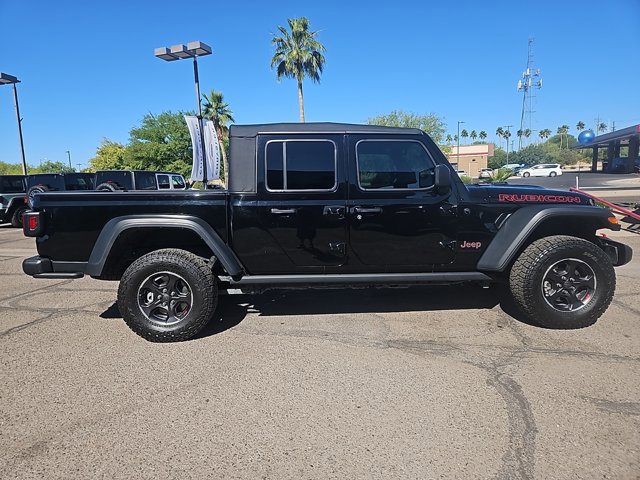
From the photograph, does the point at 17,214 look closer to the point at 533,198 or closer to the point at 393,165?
the point at 393,165

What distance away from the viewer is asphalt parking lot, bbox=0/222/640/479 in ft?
7.29

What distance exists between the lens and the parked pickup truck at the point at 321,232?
3.81 m

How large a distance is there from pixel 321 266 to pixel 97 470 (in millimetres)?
2408

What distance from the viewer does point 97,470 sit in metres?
2.16

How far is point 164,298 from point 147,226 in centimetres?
70

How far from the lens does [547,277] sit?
401cm

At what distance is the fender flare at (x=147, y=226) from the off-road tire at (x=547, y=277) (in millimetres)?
2774

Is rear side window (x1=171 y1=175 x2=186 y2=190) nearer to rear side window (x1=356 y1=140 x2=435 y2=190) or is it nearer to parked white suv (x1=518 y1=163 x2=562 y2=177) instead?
rear side window (x1=356 y1=140 x2=435 y2=190)

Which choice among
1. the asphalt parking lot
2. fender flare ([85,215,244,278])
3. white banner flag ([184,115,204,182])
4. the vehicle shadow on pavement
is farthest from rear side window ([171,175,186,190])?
fender flare ([85,215,244,278])

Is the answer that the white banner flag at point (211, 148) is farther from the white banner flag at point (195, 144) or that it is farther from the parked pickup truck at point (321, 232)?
the parked pickup truck at point (321, 232)

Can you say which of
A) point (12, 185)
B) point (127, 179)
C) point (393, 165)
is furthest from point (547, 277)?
point (12, 185)

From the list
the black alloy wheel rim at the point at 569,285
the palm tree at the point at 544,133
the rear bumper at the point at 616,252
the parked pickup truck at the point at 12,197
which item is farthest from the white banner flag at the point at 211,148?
the palm tree at the point at 544,133

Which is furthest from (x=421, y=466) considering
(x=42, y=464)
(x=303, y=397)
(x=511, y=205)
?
(x=511, y=205)

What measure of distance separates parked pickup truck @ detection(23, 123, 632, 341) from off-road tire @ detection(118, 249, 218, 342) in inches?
0.4
